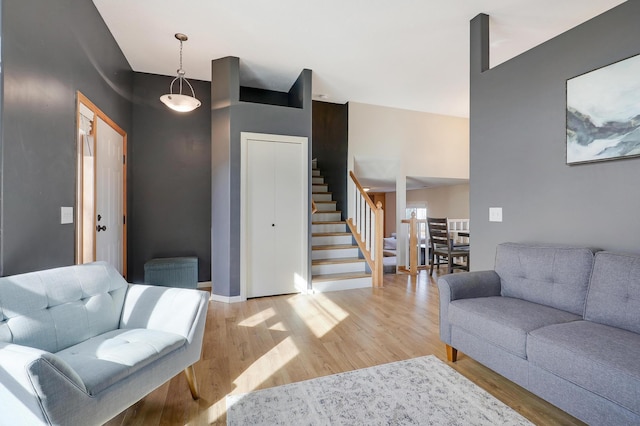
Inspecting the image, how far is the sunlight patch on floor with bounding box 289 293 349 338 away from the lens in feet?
9.40

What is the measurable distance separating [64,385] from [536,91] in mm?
3353

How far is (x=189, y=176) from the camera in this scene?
4305 millimetres

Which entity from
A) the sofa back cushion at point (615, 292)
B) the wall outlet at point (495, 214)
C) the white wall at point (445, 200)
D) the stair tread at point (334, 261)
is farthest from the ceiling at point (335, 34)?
the white wall at point (445, 200)

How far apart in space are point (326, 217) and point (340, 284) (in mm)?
1422

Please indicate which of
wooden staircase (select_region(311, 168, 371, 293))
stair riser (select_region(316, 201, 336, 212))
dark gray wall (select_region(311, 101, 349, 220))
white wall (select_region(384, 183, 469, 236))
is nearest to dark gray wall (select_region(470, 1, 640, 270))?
wooden staircase (select_region(311, 168, 371, 293))

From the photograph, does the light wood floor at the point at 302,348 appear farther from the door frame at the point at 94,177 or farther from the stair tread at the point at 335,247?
the door frame at the point at 94,177

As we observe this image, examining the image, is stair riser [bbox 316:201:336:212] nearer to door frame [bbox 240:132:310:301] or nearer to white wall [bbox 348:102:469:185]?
white wall [bbox 348:102:469:185]

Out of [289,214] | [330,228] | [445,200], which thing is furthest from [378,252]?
[445,200]

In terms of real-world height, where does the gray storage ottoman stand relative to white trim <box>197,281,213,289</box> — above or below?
above

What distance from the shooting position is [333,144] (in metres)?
5.71

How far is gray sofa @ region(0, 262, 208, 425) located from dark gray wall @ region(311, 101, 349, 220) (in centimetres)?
376

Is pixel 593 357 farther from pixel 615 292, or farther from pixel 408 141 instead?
pixel 408 141

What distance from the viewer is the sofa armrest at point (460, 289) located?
2.18 m

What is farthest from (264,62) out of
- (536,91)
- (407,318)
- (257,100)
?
(407,318)
